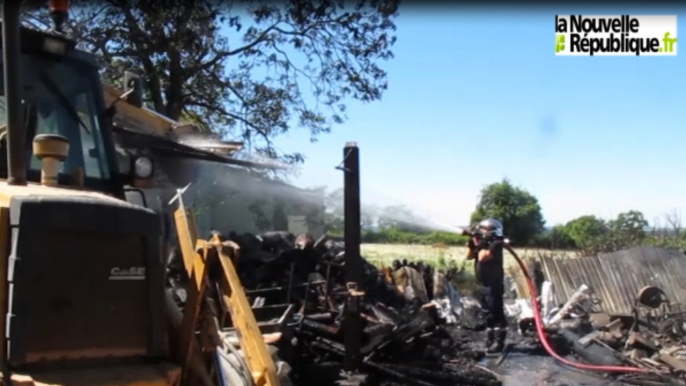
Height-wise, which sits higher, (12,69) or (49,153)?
(12,69)

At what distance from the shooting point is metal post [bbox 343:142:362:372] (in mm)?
9344

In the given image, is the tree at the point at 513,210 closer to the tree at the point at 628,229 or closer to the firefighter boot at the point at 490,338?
the tree at the point at 628,229

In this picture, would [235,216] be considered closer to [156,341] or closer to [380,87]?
[380,87]

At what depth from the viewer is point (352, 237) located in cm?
940

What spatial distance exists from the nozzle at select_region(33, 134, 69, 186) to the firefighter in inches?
311

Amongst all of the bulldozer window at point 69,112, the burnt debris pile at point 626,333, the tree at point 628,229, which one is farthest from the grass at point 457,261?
the bulldozer window at point 69,112

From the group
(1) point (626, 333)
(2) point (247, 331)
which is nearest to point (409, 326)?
(1) point (626, 333)

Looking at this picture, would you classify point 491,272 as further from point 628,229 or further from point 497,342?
point 628,229

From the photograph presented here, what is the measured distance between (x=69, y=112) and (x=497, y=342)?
8.19 m

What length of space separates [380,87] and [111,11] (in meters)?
6.08

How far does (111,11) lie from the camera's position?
15977 mm

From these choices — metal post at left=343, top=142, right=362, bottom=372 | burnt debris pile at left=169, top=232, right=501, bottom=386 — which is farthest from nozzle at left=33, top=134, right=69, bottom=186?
metal post at left=343, top=142, right=362, bottom=372

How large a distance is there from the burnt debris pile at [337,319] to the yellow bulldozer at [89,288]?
3180mm

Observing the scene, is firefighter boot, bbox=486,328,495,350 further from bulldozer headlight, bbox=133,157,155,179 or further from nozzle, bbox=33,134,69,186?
nozzle, bbox=33,134,69,186
